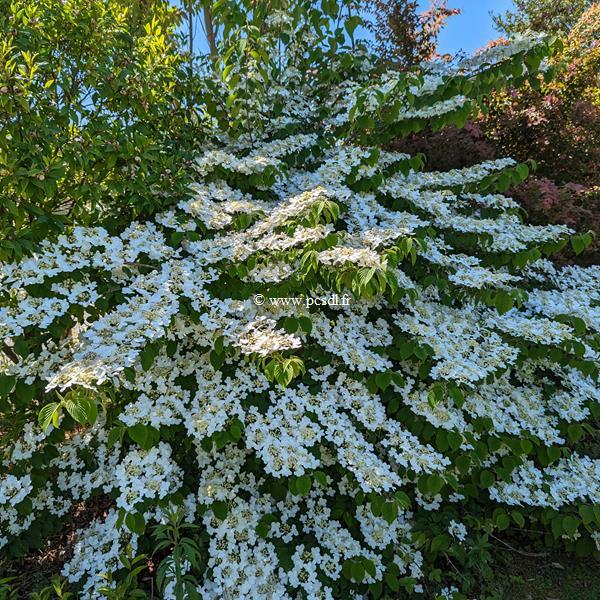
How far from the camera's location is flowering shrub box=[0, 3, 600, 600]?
190 cm

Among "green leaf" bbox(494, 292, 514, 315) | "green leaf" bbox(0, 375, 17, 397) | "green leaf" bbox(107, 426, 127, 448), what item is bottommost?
"green leaf" bbox(107, 426, 127, 448)

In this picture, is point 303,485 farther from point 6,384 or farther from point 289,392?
point 6,384

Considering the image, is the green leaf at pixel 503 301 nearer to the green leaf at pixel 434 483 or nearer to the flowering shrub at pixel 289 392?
the flowering shrub at pixel 289 392

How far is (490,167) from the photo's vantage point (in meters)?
3.25

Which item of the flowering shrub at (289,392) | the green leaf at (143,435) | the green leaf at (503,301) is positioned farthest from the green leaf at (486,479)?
the green leaf at (143,435)

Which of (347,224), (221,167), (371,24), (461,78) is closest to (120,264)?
(221,167)

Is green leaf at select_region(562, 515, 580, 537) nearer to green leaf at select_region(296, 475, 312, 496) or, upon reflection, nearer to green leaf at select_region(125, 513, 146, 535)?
green leaf at select_region(296, 475, 312, 496)

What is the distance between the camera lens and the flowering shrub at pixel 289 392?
74.8 inches

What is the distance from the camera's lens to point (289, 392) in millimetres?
2105

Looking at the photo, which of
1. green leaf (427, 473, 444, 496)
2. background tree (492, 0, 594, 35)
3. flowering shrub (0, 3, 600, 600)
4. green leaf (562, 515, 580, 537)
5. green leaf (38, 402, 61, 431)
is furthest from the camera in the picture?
→ background tree (492, 0, 594, 35)

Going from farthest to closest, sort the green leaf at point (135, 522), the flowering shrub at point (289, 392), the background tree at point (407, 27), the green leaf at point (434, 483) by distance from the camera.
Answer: the background tree at point (407, 27) → the green leaf at point (434, 483) → the flowering shrub at point (289, 392) → the green leaf at point (135, 522)

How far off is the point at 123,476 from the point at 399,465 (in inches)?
49.9

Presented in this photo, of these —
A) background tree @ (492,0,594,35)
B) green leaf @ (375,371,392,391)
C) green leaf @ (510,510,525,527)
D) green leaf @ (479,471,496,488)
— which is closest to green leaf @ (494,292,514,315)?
green leaf @ (375,371,392,391)

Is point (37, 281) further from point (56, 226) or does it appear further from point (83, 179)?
point (83, 179)
